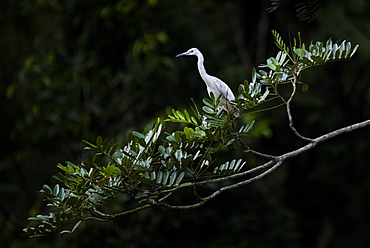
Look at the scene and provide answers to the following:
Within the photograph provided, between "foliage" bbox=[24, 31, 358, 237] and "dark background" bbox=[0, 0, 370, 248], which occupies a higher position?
"foliage" bbox=[24, 31, 358, 237]

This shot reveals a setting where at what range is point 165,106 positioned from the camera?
4789mm

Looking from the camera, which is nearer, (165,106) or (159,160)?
(159,160)

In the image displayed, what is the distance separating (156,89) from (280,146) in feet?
5.49

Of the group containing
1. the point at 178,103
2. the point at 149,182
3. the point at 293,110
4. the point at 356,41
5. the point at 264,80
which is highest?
the point at 264,80

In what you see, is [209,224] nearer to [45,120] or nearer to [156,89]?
[156,89]

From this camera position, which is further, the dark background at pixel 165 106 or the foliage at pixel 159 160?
the dark background at pixel 165 106

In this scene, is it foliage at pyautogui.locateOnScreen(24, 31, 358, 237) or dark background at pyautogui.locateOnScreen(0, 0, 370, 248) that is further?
dark background at pyautogui.locateOnScreen(0, 0, 370, 248)

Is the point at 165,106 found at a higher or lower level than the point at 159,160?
Result: lower

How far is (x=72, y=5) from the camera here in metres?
4.98

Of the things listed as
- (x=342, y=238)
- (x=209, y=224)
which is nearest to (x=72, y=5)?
(x=209, y=224)

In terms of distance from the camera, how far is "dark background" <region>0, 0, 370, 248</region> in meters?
4.70

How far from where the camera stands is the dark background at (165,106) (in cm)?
470

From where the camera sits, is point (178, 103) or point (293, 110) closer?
point (178, 103)

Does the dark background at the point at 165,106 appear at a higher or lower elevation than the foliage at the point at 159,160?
lower
